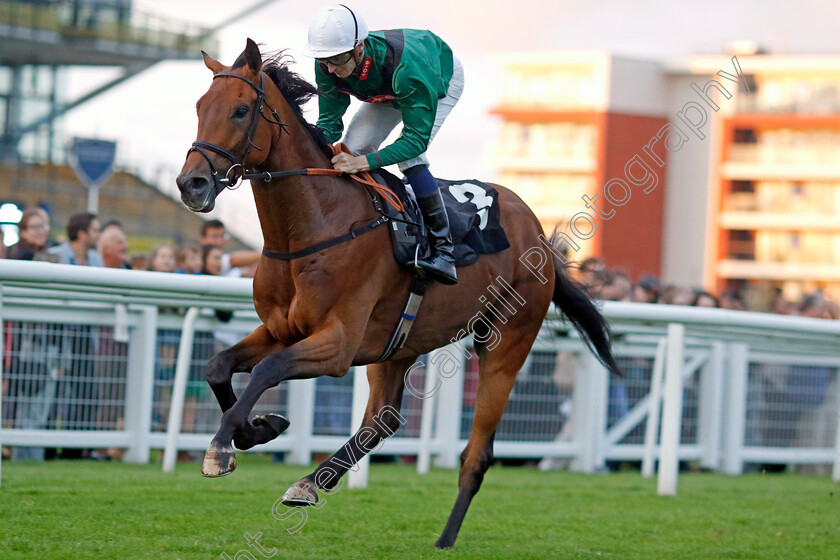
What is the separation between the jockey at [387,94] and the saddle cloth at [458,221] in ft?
0.22

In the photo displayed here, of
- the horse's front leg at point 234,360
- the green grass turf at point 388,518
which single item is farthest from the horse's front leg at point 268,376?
the green grass turf at point 388,518

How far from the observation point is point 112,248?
812 centimetres

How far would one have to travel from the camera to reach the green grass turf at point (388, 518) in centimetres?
473

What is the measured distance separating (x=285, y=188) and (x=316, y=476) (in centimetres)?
122

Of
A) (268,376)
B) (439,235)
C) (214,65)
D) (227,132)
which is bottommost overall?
(268,376)

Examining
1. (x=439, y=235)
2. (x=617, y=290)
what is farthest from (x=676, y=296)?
(x=439, y=235)

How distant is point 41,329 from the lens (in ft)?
23.0

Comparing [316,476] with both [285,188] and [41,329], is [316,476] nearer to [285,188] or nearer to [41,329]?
[285,188]

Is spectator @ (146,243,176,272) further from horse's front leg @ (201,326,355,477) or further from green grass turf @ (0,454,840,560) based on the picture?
horse's front leg @ (201,326,355,477)

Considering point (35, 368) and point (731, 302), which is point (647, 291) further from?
point (35, 368)

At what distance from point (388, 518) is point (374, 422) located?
0.65 m

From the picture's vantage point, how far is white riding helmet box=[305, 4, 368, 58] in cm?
463

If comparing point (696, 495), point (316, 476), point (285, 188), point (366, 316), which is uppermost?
point (285, 188)

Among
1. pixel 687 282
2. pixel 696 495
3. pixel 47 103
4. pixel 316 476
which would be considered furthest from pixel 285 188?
pixel 687 282
